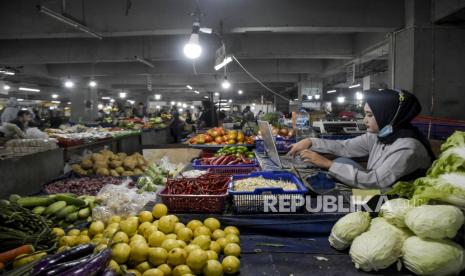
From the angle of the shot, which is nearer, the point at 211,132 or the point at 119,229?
the point at 119,229

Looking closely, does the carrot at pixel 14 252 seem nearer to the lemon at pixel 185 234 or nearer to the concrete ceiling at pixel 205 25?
the lemon at pixel 185 234

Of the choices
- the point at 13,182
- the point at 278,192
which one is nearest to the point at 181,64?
the point at 13,182

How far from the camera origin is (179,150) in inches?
293

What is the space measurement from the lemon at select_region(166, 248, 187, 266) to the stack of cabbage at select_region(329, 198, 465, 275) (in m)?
1.04

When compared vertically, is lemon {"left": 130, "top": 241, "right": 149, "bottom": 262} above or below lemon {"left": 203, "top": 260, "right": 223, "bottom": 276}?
above

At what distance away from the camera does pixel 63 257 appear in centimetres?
168

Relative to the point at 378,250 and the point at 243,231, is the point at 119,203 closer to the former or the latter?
the point at 243,231

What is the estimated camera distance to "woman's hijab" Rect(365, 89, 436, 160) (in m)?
2.81

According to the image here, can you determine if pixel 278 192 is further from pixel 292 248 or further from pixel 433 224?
pixel 433 224

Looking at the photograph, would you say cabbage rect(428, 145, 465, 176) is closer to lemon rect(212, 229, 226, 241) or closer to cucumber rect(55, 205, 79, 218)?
lemon rect(212, 229, 226, 241)

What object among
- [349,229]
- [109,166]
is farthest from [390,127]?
[109,166]

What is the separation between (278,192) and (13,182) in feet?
11.7

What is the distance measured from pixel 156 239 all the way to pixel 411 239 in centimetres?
157

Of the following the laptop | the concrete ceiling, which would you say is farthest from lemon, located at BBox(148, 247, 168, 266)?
the concrete ceiling
